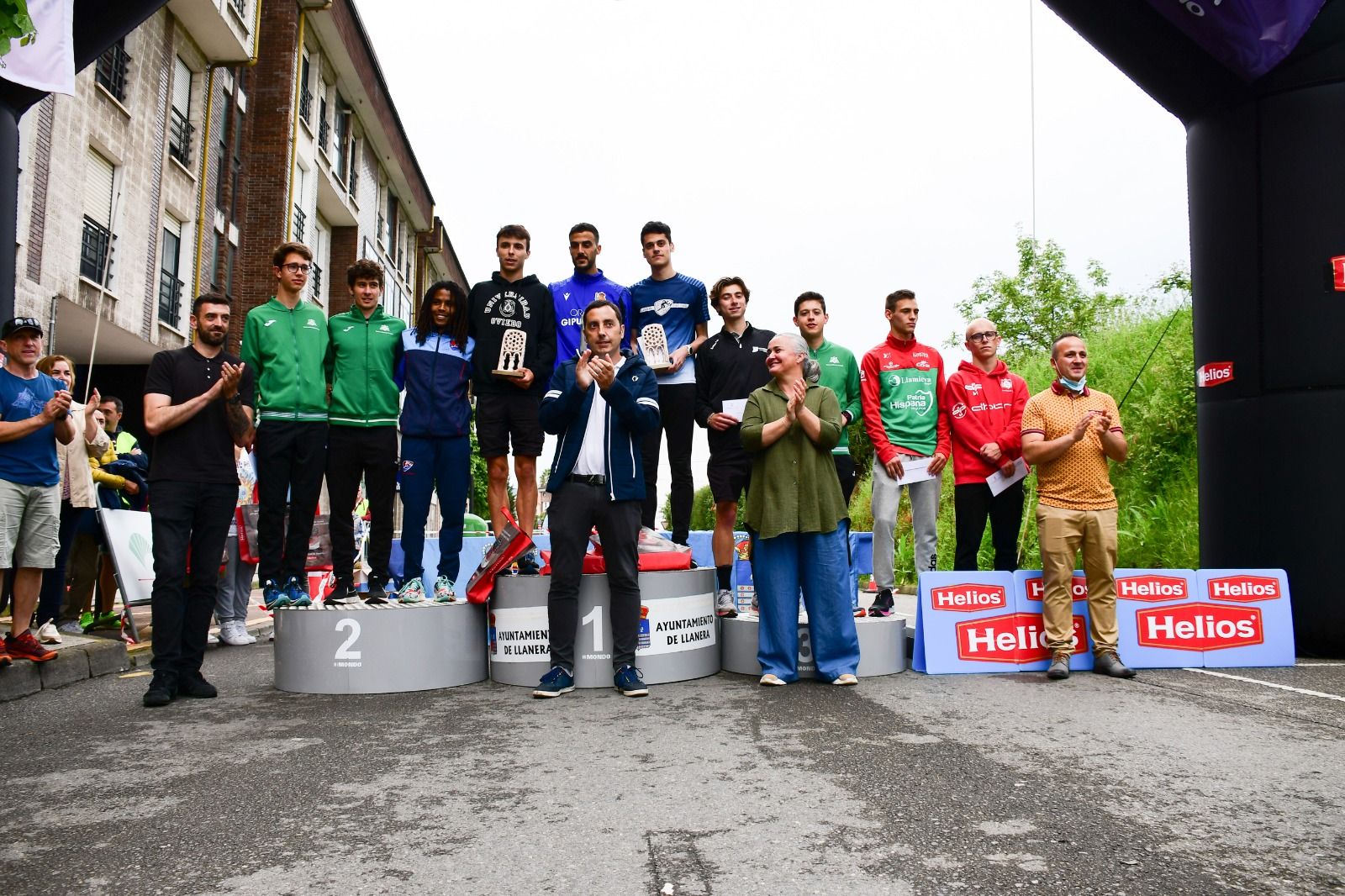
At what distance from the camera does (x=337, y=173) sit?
29.2 meters

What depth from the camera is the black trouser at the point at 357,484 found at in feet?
20.3

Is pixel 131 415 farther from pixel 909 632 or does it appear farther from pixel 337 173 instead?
pixel 909 632

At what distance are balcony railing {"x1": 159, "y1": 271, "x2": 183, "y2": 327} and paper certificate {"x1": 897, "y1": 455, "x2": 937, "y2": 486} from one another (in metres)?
16.1

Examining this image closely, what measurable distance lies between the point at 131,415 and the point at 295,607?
50.8 ft

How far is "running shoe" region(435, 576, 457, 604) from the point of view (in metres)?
6.19

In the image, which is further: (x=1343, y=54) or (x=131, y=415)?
(x=131, y=415)

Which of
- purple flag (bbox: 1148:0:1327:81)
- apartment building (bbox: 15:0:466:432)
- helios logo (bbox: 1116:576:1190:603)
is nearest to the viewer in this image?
helios logo (bbox: 1116:576:1190:603)

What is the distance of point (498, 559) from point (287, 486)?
1459 millimetres

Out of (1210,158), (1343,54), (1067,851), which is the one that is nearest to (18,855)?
(1067,851)

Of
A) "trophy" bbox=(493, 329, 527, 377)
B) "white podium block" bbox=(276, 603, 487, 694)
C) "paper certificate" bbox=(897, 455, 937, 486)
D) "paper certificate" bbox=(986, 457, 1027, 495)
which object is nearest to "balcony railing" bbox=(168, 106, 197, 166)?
"trophy" bbox=(493, 329, 527, 377)

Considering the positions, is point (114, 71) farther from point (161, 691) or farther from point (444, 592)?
point (161, 691)

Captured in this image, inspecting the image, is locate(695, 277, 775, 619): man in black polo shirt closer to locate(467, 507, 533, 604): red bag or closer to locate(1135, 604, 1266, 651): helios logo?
locate(467, 507, 533, 604): red bag

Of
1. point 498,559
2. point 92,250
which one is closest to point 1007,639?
point 498,559

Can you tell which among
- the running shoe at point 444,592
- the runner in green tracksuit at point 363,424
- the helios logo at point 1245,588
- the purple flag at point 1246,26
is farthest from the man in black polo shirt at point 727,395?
the purple flag at point 1246,26
